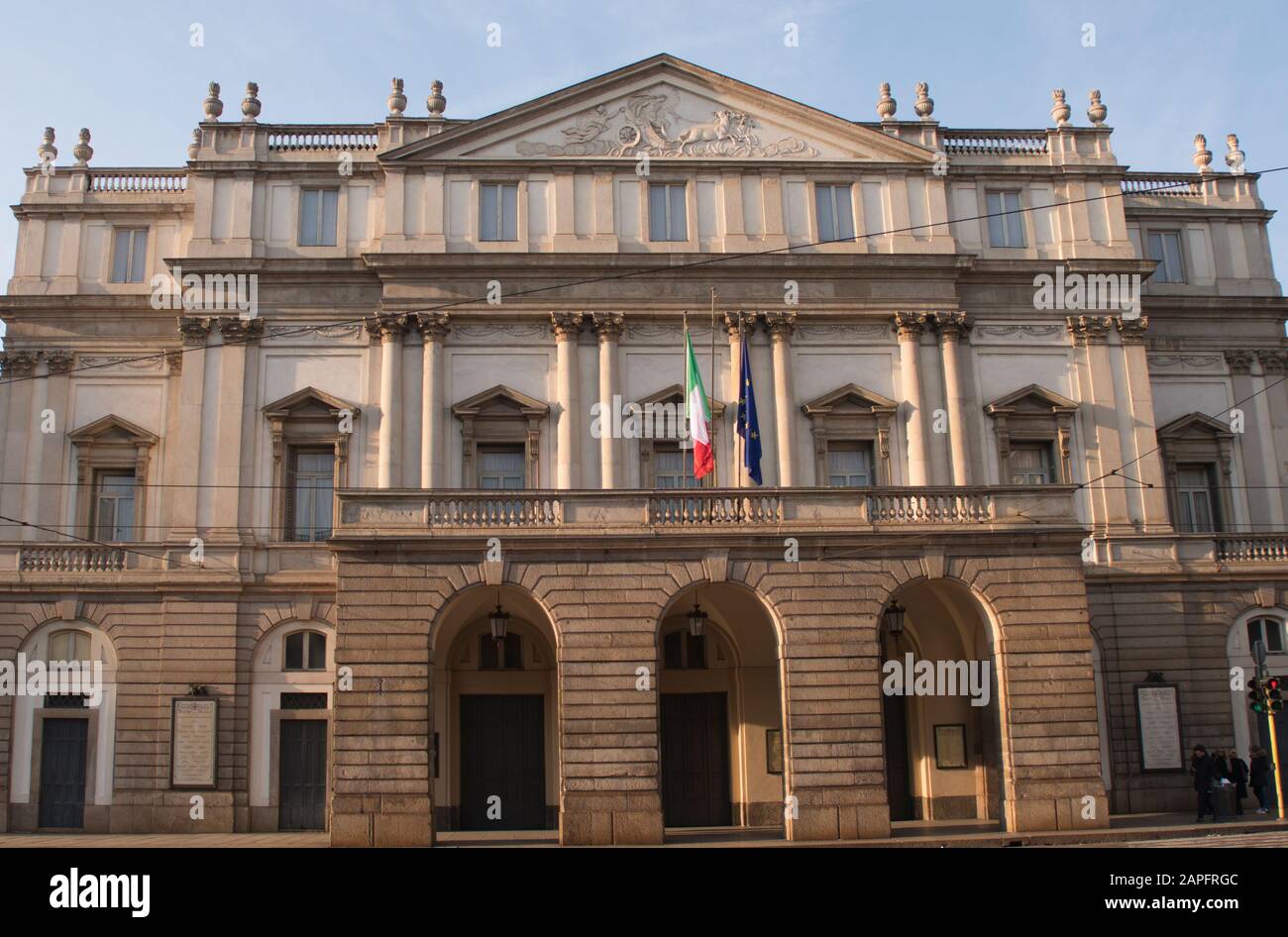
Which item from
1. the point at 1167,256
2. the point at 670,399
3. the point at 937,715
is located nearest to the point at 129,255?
the point at 670,399

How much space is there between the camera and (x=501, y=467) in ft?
105

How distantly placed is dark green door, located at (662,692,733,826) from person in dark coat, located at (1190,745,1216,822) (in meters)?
10.7

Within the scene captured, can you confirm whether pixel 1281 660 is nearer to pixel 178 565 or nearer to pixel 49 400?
pixel 178 565

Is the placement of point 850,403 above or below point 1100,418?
above

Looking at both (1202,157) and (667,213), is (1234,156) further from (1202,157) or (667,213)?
(667,213)

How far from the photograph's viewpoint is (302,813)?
2995 cm

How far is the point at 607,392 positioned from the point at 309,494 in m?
8.02

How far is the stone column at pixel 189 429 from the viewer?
3111 centimetres

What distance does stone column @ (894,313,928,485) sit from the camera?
1253 inches

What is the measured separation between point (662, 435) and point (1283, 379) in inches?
713

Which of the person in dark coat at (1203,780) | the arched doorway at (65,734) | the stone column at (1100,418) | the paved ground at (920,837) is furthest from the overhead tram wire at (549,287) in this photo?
the person in dark coat at (1203,780)

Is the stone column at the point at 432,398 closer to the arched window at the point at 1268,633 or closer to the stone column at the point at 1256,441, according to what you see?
the arched window at the point at 1268,633

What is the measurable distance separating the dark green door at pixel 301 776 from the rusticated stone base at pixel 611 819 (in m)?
8.64
